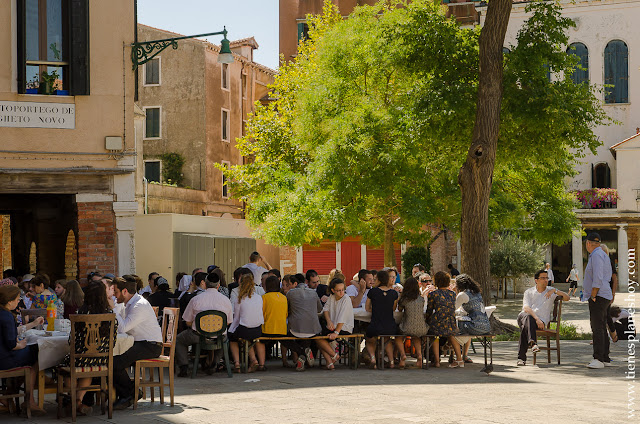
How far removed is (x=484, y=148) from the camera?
1788 cm

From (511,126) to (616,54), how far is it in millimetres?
28347

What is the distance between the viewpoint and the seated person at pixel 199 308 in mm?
12641

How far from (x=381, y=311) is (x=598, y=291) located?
313 cm

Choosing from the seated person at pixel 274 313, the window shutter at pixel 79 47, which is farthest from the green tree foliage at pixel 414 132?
the seated person at pixel 274 313

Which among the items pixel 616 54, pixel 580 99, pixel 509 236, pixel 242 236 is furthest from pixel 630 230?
pixel 580 99

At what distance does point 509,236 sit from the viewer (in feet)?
115

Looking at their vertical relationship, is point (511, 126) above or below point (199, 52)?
below

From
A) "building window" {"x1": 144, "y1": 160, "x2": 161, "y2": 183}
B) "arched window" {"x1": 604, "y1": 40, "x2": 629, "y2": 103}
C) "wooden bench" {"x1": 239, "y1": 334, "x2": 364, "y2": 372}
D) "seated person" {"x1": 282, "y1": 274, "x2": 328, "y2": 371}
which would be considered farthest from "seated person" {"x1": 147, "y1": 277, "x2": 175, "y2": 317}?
"arched window" {"x1": 604, "y1": 40, "x2": 629, "y2": 103}

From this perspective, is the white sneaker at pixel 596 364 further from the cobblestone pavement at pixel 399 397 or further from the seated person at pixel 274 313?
the seated person at pixel 274 313

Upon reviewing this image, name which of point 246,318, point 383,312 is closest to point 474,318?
point 383,312

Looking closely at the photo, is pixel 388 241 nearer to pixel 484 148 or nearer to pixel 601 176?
pixel 484 148

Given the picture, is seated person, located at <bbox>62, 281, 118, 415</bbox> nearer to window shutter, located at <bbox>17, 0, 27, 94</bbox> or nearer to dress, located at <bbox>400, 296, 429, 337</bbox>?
dress, located at <bbox>400, 296, 429, 337</bbox>

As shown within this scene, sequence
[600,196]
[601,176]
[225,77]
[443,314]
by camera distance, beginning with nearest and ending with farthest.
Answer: [443,314] → [600,196] → [225,77] → [601,176]

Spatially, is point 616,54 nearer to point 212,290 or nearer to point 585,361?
point 585,361
